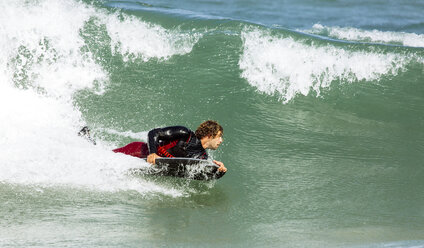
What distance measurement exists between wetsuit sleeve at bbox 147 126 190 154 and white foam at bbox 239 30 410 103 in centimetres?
352

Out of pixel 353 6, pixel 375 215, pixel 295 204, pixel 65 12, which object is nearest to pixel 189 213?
pixel 295 204

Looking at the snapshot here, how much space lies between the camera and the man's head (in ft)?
18.2

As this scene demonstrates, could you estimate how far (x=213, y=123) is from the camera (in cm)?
560

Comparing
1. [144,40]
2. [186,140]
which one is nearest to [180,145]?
[186,140]

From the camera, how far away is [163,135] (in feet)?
18.3

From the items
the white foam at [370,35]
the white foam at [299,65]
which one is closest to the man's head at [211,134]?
the white foam at [299,65]

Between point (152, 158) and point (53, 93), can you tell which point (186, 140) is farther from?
point (53, 93)

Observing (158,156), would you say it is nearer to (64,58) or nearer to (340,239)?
(340,239)

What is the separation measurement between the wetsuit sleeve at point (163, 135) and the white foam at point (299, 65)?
352cm

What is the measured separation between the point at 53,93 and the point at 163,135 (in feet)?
11.3

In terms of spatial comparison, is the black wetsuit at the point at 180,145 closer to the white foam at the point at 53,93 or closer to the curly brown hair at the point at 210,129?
the curly brown hair at the point at 210,129

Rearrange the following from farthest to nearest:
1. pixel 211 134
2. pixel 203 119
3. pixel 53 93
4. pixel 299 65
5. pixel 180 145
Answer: pixel 299 65 → pixel 53 93 → pixel 203 119 → pixel 180 145 → pixel 211 134

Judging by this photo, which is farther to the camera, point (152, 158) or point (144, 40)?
point (144, 40)

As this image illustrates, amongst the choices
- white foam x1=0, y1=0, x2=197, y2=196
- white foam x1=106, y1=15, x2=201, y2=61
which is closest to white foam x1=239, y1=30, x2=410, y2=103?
white foam x1=106, y1=15, x2=201, y2=61
